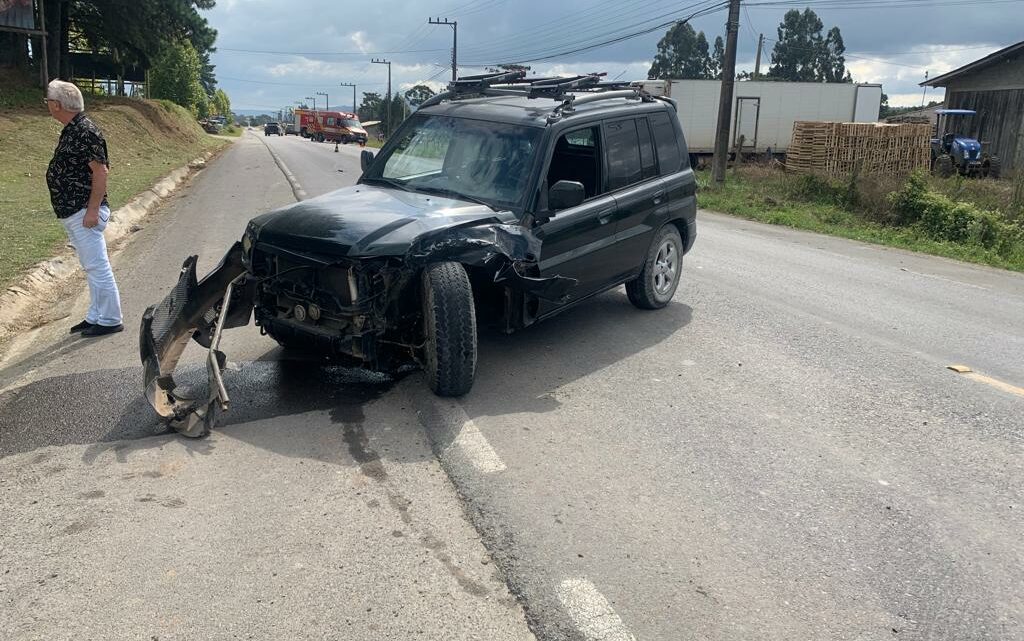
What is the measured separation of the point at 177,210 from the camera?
593 inches

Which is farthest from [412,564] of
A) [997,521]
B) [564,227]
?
[564,227]

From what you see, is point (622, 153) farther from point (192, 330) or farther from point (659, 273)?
point (192, 330)

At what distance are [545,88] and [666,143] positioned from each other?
140 centimetres

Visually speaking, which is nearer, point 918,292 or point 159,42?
point 918,292

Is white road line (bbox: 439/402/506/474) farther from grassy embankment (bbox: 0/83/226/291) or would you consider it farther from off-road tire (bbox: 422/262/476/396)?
grassy embankment (bbox: 0/83/226/291)

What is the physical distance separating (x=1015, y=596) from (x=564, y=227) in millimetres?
3696

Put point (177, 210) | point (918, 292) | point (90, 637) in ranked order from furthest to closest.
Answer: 1. point (177, 210)
2. point (918, 292)
3. point (90, 637)

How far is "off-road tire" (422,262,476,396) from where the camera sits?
16.0ft

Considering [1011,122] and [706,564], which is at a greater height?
[1011,122]

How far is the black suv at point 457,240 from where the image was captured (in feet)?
16.2

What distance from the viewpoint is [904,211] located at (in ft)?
50.6

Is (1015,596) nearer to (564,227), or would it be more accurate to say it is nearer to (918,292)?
(564,227)

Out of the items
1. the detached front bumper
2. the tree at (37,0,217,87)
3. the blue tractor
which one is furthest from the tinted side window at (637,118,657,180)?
the tree at (37,0,217,87)

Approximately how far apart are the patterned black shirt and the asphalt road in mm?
1159
